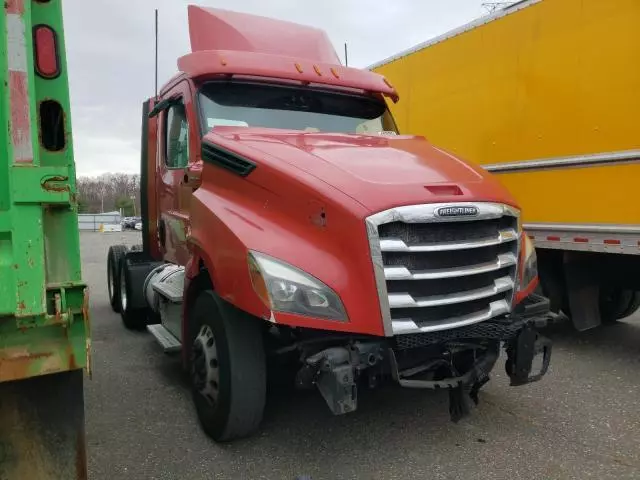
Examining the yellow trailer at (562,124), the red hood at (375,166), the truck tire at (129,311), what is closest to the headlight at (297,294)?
the red hood at (375,166)

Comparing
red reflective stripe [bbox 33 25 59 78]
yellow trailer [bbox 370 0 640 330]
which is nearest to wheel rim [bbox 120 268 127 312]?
yellow trailer [bbox 370 0 640 330]

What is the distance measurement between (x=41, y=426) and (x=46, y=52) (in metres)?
1.46

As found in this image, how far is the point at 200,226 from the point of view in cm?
375

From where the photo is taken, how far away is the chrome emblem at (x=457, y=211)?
3.09 metres

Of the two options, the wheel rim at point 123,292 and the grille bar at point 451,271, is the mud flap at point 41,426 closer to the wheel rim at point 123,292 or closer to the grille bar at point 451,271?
the grille bar at point 451,271

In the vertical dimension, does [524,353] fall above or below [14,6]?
below

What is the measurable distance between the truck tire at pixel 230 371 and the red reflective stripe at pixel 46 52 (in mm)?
1845

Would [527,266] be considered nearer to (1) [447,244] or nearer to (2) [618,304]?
(1) [447,244]

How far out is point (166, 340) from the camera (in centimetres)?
462

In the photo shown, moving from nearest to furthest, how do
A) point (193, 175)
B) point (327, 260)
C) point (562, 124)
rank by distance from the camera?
1. point (327, 260)
2. point (193, 175)
3. point (562, 124)

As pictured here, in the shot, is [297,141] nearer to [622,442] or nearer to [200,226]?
[200,226]

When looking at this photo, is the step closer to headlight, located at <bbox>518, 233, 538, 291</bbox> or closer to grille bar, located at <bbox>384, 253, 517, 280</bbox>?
grille bar, located at <bbox>384, 253, 517, 280</bbox>

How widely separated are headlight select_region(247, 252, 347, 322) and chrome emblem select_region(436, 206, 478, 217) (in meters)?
0.77

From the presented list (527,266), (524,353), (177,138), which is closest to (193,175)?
(177,138)
